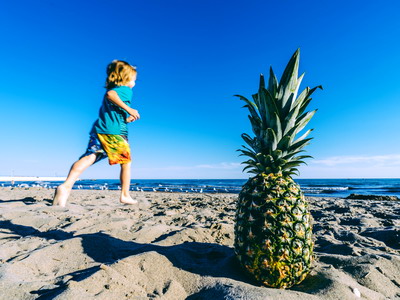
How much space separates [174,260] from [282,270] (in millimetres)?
989

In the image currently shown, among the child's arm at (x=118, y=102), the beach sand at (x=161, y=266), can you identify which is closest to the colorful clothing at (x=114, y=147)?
the child's arm at (x=118, y=102)

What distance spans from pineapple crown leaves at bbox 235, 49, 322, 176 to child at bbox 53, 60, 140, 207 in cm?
231

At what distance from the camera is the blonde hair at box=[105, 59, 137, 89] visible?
4129 mm

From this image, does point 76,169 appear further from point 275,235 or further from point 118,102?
point 275,235

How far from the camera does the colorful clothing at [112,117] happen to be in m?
3.98

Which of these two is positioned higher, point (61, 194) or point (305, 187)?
point (61, 194)

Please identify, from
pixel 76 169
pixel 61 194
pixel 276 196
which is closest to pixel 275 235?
pixel 276 196

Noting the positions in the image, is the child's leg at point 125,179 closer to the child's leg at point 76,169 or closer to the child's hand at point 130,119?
the child's leg at point 76,169

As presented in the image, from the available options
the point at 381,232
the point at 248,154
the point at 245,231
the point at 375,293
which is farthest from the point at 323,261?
the point at 381,232

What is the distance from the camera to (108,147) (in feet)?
13.1

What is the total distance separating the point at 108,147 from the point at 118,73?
129 centimetres

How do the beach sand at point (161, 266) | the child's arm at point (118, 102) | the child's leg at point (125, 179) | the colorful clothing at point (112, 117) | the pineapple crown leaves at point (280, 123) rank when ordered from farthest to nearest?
the child's leg at point (125, 179) → the colorful clothing at point (112, 117) → the child's arm at point (118, 102) → the pineapple crown leaves at point (280, 123) → the beach sand at point (161, 266)

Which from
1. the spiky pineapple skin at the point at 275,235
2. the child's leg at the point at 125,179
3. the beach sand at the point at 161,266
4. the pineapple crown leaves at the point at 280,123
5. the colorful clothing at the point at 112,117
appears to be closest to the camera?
the beach sand at the point at 161,266

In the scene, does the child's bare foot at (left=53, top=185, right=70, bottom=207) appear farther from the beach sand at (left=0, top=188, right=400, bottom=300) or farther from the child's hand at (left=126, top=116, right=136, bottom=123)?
the child's hand at (left=126, top=116, right=136, bottom=123)
